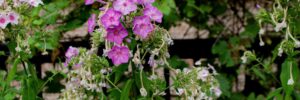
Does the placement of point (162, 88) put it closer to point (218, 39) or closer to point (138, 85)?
point (138, 85)

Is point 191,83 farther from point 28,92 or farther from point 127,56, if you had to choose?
point 28,92

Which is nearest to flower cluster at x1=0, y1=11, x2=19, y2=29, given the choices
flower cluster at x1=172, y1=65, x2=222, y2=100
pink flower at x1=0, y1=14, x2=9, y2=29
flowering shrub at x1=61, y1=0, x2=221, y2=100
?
pink flower at x1=0, y1=14, x2=9, y2=29

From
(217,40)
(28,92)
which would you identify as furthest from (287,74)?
(217,40)

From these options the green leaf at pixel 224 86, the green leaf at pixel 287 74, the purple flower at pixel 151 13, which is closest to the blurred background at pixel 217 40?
the green leaf at pixel 224 86

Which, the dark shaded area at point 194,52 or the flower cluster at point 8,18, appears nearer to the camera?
the flower cluster at point 8,18

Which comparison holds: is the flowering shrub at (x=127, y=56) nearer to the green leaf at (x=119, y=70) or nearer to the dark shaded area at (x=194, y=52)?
the green leaf at (x=119, y=70)
